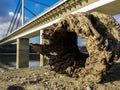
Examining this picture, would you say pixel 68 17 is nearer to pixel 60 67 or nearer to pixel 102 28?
pixel 102 28

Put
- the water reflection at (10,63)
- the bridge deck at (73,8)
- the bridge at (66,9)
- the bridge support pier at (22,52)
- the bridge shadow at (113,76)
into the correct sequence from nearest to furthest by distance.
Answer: the bridge shadow at (113,76) < the bridge deck at (73,8) < the bridge at (66,9) < the bridge support pier at (22,52) < the water reflection at (10,63)

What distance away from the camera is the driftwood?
5894mm

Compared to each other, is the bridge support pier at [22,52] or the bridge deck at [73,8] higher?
the bridge deck at [73,8]

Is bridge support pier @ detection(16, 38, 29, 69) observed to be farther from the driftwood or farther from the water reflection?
the driftwood

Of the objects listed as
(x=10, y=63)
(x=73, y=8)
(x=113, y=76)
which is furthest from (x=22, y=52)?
(x=113, y=76)

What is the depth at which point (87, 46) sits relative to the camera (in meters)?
6.11

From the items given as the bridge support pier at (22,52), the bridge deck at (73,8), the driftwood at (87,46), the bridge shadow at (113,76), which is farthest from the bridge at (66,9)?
the driftwood at (87,46)

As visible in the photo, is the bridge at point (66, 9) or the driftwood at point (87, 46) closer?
the driftwood at point (87, 46)

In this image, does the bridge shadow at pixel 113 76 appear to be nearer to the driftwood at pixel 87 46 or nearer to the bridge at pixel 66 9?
the driftwood at pixel 87 46

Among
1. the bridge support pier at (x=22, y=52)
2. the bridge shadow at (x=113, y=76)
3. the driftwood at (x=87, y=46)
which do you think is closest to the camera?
the driftwood at (x=87, y=46)

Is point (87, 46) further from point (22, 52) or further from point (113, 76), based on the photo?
point (22, 52)

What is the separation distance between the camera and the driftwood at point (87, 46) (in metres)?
5.89

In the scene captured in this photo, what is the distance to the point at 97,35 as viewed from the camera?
579 cm

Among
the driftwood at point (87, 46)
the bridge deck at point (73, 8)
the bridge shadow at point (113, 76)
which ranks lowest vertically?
the bridge shadow at point (113, 76)
